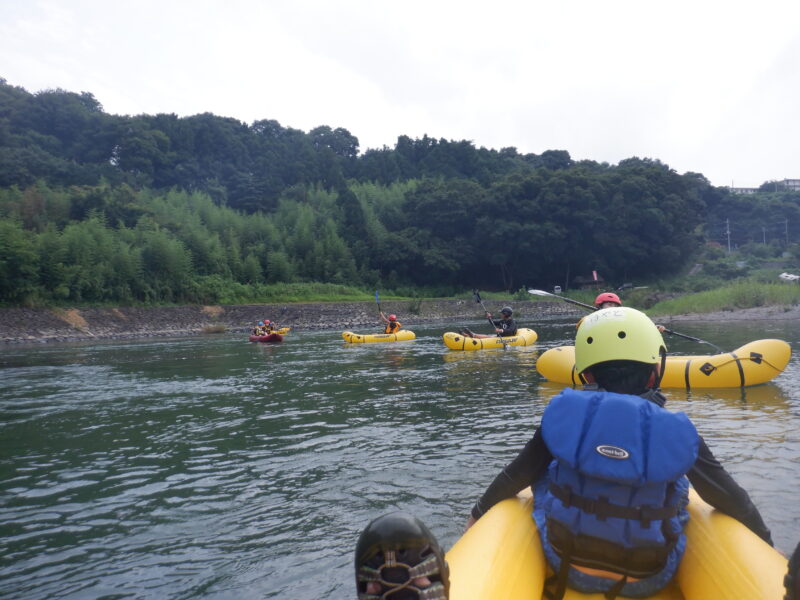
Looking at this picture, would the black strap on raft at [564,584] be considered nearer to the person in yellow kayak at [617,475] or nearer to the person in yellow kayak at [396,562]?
the person in yellow kayak at [617,475]

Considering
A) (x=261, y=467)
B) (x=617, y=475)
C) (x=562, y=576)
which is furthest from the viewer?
(x=261, y=467)

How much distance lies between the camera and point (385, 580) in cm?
171

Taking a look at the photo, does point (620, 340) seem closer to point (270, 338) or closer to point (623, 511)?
point (623, 511)

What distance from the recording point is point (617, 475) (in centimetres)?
209

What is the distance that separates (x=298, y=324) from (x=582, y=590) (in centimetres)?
3125

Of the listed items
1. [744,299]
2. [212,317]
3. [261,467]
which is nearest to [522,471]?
[261,467]

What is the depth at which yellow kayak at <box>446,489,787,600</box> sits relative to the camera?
2.15 metres

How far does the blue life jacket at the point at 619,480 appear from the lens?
209 centimetres

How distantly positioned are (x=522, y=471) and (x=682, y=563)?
698 millimetres

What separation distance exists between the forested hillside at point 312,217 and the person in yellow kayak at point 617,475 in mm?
31739

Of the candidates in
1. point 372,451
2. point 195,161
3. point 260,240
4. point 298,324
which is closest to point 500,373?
point 372,451

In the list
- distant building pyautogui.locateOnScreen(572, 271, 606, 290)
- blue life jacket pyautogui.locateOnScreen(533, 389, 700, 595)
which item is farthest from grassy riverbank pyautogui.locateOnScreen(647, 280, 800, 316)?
blue life jacket pyautogui.locateOnScreen(533, 389, 700, 595)

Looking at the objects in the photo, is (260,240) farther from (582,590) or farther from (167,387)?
(582,590)

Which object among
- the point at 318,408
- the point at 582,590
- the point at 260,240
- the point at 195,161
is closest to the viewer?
the point at 582,590
